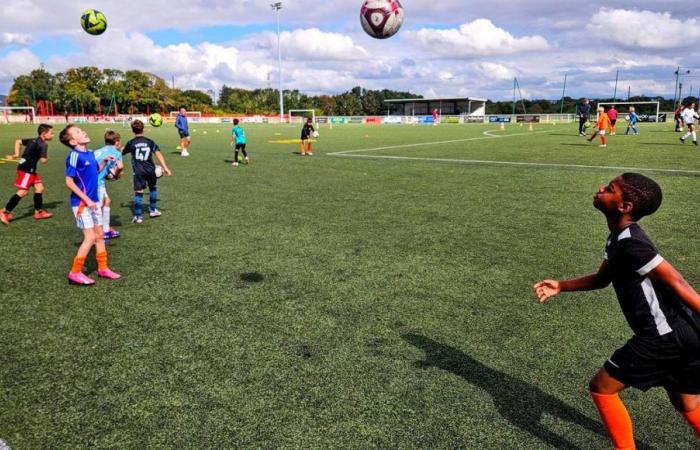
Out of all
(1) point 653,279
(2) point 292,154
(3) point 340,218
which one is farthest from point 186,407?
(2) point 292,154

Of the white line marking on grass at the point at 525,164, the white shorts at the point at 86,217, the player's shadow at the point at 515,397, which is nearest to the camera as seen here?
the player's shadow at the point at 515,397

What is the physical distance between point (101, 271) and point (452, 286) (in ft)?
13.4

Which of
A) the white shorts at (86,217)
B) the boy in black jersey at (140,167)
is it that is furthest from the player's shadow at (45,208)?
the white shorts at (86,217)

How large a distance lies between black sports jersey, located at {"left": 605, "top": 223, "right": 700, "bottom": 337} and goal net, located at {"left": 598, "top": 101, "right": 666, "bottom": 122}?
230 ft

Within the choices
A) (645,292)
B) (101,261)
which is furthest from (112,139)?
(645,292)

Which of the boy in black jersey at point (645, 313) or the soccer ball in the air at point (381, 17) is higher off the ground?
the soccer ball in the air at point (381, 17)

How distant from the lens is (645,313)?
2543mm

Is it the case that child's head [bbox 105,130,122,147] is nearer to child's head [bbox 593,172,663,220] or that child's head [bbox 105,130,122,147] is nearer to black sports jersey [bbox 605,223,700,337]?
child's head [bbox 593,172,663,220]

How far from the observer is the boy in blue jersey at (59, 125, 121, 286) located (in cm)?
548

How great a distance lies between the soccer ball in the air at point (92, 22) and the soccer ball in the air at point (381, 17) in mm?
8348

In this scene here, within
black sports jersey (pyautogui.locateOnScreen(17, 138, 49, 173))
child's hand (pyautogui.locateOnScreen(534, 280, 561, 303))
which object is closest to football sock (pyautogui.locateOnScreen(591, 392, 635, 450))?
child's hand (pyautogui.locateOnScreen(534, 280, 561, 303))

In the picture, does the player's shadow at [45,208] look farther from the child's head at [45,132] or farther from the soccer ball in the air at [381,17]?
the soccer ball in the air at [381,17]

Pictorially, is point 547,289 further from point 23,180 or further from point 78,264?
point 23,180

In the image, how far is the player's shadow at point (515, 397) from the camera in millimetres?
3104
